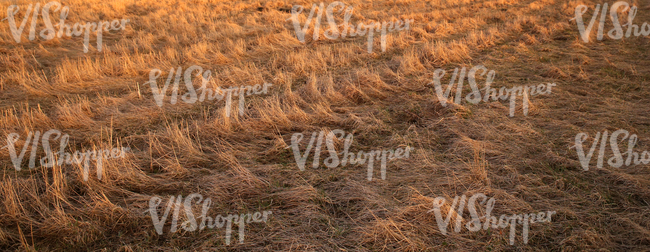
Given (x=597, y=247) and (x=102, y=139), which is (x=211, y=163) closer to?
(x=102, y=139)

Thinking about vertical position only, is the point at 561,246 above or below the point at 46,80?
below

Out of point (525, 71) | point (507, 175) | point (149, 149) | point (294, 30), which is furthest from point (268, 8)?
point (507, 175)

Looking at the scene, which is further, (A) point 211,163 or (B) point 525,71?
(B) point 525,71

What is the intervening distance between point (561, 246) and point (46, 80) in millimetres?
8591

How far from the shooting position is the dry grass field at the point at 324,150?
3141 millimetres

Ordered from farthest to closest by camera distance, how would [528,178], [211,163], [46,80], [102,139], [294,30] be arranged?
[294,30] → [46,80] → [102,139] → [211,163] → [528,178]

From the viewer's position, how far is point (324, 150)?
15.0ft

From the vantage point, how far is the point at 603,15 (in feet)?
43.2

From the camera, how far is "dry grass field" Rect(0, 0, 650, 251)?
314 centimetres

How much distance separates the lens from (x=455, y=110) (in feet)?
17.9

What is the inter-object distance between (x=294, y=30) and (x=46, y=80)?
7105 mm

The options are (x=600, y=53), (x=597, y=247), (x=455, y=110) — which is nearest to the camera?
(x=597, y=247)

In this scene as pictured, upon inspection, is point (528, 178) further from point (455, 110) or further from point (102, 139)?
point (102, 139)

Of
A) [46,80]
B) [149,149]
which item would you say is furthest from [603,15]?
[46,80]
